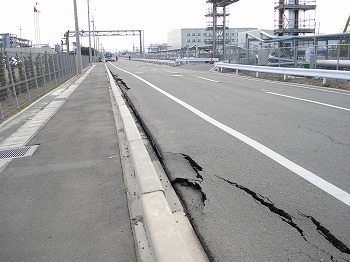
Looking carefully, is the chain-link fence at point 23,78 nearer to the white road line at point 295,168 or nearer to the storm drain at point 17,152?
the storm drain at point 17,152

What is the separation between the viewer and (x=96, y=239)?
3146 millimetres

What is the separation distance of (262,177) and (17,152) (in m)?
4.47

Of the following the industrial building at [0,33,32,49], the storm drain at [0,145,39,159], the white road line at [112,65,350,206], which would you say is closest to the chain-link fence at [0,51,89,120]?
the storm drain at [0,145,39,159]

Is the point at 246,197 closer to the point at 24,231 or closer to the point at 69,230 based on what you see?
the point at 69,230

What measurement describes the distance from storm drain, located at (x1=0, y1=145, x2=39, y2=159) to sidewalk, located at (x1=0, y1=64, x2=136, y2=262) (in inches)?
7.1

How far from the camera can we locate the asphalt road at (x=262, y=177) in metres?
2.94

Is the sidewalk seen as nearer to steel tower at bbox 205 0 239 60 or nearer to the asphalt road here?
the asphalt road

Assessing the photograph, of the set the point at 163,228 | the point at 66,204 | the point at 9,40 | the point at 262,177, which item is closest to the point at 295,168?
the point at 262,177

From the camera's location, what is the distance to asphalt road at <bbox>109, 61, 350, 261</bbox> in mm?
2938

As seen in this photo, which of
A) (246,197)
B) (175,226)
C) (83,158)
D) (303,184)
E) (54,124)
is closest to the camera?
(175,226)

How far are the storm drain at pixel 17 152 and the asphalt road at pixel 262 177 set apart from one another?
2.34 metres

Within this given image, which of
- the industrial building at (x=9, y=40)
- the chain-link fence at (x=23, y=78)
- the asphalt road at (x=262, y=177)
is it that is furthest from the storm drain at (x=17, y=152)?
the industrial building at (x=9, y=40)

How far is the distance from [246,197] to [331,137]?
319 cm

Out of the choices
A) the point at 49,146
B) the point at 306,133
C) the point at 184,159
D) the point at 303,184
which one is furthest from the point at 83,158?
the point at 306,133
